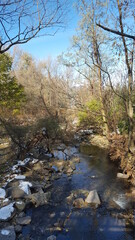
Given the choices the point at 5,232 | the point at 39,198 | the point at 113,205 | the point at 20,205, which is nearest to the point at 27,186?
the point at 39,198

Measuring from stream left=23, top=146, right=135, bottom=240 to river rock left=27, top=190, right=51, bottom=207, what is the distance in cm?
13

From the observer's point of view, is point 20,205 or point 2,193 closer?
point 20,205

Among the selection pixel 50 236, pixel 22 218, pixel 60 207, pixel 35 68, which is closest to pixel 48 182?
pixel 60 207

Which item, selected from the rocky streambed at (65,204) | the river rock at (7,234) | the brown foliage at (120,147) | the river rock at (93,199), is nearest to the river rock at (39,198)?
the rocky streambed at (65,204)

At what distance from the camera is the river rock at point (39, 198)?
3.68 meters

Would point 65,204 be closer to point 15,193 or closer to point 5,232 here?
point 15,193

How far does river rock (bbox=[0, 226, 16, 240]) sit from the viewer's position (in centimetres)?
263

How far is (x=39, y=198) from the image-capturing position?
378 cm

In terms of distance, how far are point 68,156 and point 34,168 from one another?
2024 millimetres

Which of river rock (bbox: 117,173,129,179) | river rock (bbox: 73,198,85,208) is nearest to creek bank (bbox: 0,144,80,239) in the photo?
river rock (bbox: 73,198,85,208)

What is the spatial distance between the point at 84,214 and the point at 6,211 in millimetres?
1681

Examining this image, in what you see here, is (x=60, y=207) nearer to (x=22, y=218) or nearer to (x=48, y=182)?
(x=22, y=218)

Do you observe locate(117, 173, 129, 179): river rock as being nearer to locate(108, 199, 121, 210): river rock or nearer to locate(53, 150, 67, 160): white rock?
locate(108, 199, 121, 210): river rock

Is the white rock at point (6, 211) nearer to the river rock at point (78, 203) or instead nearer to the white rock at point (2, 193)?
the white rock at point (2, 193)
